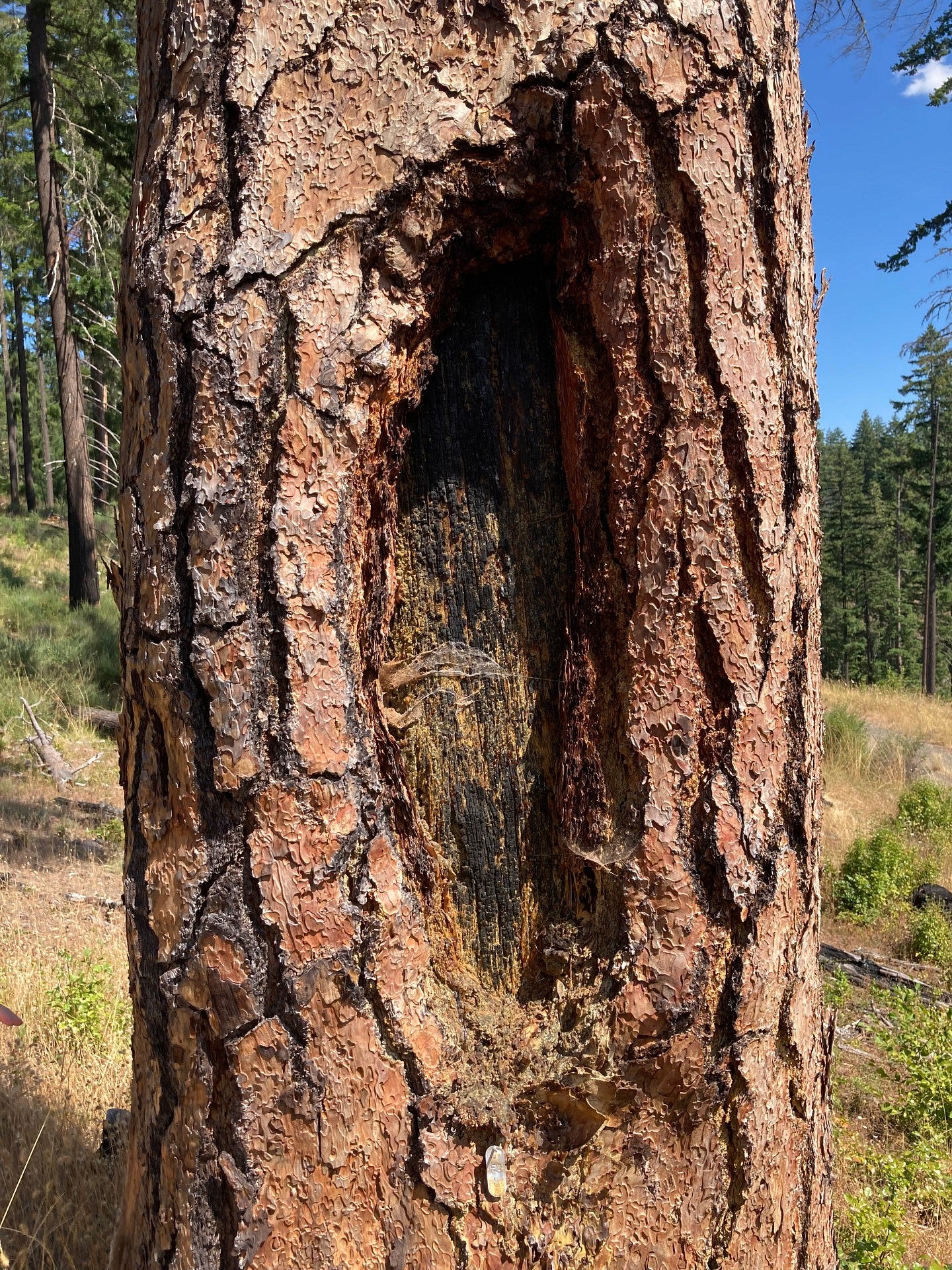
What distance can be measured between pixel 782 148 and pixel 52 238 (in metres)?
12.9

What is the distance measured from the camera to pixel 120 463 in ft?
4.58

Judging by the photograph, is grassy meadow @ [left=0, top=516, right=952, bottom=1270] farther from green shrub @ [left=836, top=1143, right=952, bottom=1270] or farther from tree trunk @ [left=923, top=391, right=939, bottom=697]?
tree trunk @ [left=923, top=391, right=939, bottom=697]

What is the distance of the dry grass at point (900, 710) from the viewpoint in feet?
45.2

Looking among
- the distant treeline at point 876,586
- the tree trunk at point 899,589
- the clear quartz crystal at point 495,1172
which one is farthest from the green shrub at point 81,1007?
the tree trunk at point 899,589

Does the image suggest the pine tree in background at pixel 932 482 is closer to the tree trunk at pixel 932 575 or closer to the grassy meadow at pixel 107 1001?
the tree trunk at pixel 932 575

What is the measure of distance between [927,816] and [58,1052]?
7028 mm

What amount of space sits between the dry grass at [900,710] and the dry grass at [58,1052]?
1086 centimetres

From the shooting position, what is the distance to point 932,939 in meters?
5.34

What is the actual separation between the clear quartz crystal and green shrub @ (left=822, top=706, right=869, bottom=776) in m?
9.07

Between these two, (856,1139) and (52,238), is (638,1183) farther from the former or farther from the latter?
(52,238)

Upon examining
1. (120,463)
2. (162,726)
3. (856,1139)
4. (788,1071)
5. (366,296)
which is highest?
(366,296)

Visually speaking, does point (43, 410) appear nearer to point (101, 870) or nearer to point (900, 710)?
point (900, 710)

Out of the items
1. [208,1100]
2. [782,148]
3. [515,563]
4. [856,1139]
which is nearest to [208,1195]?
[208,1100]

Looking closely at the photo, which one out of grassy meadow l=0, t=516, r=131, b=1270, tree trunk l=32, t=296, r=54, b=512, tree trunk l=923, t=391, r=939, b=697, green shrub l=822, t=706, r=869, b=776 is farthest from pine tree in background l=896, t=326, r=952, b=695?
tree trunk l=32, t=296, r=54, b=512
